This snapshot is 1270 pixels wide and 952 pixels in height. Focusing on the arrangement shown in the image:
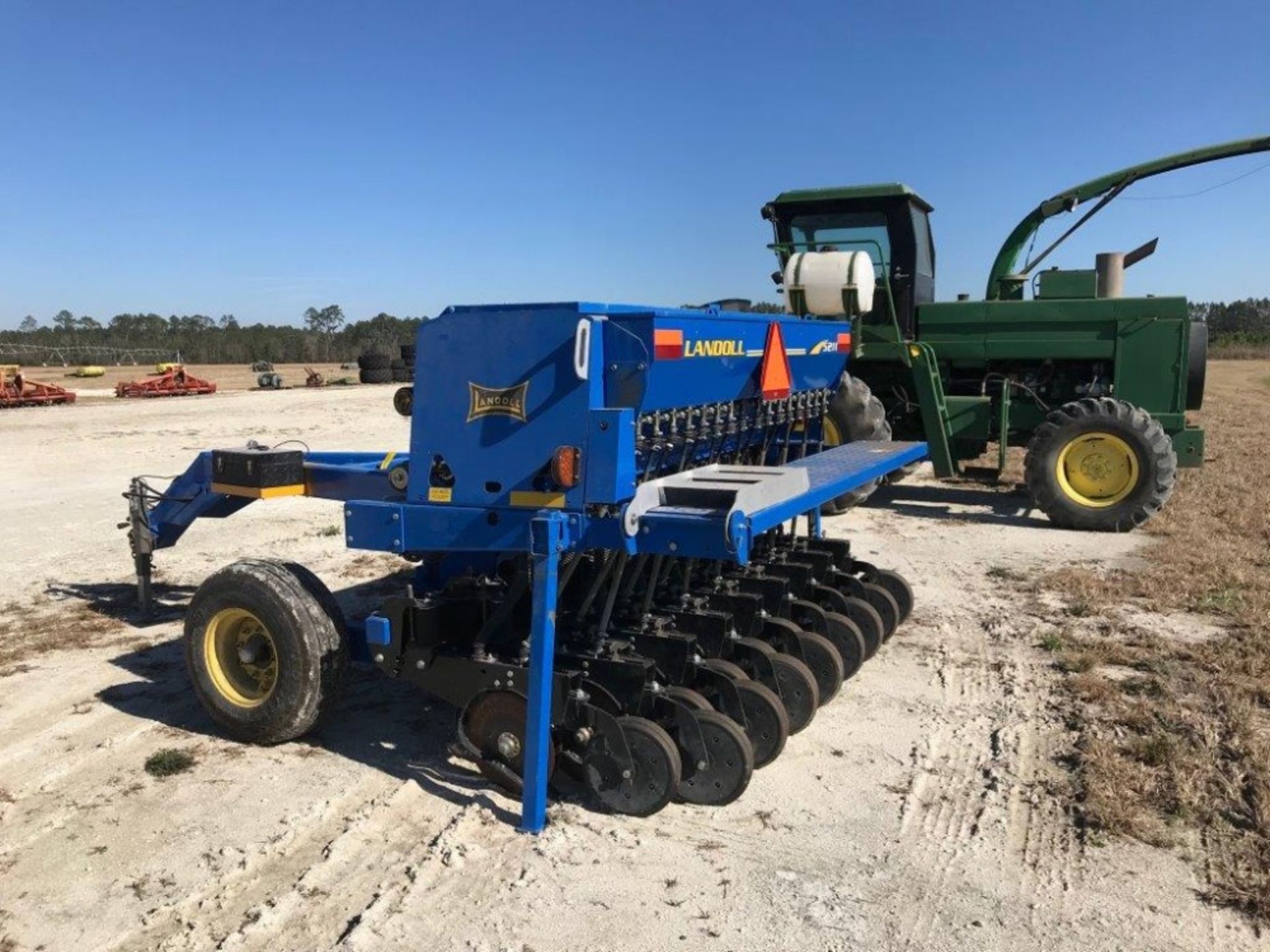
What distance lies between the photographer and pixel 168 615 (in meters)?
6.32

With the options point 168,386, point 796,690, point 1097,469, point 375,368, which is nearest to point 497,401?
point 796,690

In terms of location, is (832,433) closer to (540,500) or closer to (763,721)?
(763,721)

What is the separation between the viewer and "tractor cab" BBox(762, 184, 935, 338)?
31.8 ft

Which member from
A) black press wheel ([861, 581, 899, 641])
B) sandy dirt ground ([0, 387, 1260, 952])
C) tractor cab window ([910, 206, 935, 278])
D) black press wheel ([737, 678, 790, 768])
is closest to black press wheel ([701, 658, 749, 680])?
black press wheel ([737, 678, 790, 768])

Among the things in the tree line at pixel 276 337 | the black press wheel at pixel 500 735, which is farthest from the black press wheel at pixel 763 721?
the tree line at pixel 276 337

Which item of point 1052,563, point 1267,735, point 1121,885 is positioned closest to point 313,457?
point 1121,885

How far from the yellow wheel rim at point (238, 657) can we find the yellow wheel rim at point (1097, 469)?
279 inches

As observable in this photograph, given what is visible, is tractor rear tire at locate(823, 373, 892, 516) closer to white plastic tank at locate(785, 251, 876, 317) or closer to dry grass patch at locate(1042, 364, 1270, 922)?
dry grass patch at locate(1042, 364, 1270, 922)

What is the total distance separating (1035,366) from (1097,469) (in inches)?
62.9

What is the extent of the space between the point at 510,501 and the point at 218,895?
162 centimetres

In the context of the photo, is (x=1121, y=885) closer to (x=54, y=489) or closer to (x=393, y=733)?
(x=393, y=733)

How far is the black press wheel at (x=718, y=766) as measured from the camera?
3.63 metres

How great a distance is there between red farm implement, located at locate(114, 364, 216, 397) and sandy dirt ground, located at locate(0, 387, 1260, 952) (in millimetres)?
22473

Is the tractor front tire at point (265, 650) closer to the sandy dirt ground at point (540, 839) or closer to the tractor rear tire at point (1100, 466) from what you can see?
the sandy dirt ground at point (540, 839)
